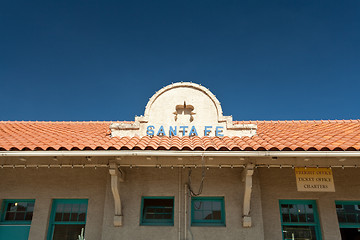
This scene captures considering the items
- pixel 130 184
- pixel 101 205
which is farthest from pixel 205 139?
pixel 101 205

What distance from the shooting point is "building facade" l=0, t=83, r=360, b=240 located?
19.4 ft

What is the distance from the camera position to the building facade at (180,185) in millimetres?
5898

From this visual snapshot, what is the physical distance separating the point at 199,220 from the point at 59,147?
3496mm

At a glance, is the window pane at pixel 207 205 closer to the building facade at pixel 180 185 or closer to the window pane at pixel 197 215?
the building facade at pixel 180 185

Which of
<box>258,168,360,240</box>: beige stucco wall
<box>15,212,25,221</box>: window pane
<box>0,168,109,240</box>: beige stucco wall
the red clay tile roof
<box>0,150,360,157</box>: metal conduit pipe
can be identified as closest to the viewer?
<box>0,150,360,157</box>: metal conduit pipe

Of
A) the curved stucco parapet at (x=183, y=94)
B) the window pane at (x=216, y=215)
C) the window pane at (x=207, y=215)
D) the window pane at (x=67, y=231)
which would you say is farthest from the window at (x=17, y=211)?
the window pane at (x=216, y=215)

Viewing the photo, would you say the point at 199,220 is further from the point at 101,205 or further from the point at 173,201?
the point at 101,205

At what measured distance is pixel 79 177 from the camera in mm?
6961

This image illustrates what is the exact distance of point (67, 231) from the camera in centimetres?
668

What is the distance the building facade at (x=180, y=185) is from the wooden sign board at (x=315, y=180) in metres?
0.02

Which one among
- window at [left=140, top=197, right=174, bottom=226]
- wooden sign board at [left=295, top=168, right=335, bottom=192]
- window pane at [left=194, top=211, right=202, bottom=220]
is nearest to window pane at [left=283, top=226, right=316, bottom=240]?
wooden sign board at [left=295, top=168, right=335, bottom=192]

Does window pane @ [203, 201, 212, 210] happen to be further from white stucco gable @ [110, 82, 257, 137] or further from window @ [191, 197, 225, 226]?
white stucco gable @ [110, 82, 257, 137]

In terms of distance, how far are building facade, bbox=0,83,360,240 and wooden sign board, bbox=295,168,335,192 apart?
0.02 metres

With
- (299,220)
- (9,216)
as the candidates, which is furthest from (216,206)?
(9,216)
